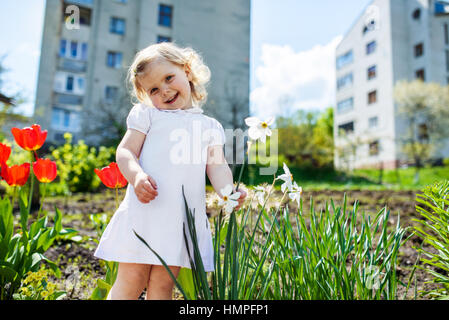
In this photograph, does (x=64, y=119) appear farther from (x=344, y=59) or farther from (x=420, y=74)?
(x=420, y=74)

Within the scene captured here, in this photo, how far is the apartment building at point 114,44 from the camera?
16656mm

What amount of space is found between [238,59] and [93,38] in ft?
23.4

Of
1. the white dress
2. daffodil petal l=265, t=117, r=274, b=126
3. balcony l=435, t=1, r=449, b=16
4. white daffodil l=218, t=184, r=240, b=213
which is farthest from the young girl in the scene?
balcony l=435, t=1, r=449, b=16

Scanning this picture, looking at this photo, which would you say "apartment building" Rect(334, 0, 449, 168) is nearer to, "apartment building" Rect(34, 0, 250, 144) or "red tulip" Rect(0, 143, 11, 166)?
"apartment building" Rect(34, 0, 250, 144)

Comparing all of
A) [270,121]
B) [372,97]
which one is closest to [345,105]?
[372,97]

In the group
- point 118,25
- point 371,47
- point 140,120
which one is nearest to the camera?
point 140,120

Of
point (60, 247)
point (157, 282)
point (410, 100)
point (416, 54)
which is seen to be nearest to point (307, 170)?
point (410, 100)

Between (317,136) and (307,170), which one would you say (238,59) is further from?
(317,136)

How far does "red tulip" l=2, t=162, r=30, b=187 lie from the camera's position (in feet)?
5.29

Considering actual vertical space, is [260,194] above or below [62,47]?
below

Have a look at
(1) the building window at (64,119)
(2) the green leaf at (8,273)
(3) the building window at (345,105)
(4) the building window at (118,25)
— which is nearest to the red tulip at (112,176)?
(2) the green leaf at (8,273)

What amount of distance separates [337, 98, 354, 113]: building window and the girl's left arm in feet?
85.8

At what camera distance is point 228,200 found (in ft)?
3.40

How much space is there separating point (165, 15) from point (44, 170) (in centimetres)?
1718
